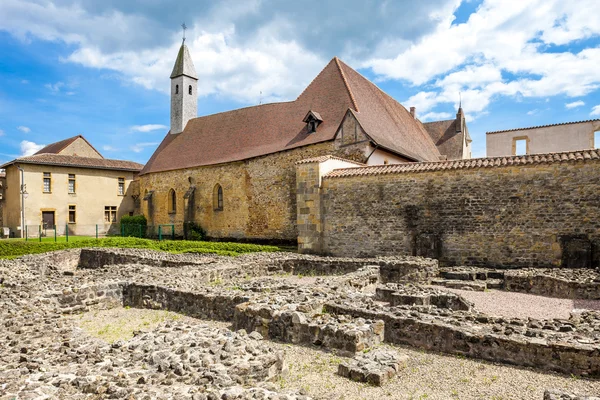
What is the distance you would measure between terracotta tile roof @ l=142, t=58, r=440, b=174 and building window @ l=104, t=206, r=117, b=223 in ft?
18.8

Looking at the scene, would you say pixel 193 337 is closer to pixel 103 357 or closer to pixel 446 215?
pixel 103 357

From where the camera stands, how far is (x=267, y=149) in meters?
24.8

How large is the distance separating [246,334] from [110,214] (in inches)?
1311

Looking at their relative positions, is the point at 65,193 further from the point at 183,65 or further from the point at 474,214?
the point at 474,214

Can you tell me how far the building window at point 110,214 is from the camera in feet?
117

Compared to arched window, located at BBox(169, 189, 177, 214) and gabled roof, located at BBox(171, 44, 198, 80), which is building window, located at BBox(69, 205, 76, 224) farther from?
gabled roof, located at BBox(171, 44, 198, 80)

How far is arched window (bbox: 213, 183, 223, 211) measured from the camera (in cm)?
2798

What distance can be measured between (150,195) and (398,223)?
74.2ft

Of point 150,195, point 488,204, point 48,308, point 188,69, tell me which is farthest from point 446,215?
point 188,69

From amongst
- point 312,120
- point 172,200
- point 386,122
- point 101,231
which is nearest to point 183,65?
point 172,200

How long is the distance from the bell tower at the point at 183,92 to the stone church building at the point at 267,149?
100mm

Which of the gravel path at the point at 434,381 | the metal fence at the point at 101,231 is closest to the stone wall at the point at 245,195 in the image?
the metal fence at the point at 101,231

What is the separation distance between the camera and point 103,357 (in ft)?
17.6

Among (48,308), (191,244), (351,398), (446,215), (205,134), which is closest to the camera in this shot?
(351,398)
